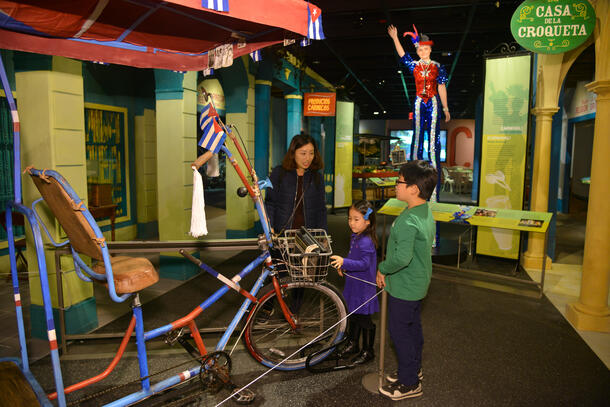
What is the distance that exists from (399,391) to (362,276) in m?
0.81

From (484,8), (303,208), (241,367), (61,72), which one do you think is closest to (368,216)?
(303,208)

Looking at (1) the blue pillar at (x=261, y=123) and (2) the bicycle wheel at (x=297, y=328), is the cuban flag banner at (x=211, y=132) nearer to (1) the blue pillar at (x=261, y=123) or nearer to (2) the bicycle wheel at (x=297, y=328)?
(2) the bicycle wheel at (x=297, y=328)

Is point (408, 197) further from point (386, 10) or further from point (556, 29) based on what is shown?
point (386, 10)

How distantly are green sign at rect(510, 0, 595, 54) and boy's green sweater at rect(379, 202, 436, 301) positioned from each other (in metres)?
3.00

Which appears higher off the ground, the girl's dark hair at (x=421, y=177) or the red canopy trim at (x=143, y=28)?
the red canopy trim at (x=143, y=28)

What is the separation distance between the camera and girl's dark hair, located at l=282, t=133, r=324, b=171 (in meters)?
3.43

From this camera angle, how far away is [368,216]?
306cm

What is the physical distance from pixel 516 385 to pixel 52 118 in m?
4.16

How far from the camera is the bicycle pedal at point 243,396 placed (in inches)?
110

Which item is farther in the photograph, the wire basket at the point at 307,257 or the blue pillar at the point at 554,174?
the blue pillar at the point at 554,174

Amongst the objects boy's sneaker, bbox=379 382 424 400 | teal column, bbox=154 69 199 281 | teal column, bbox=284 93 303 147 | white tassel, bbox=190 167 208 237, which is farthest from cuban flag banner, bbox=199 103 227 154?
teal column, bbox=284 93 303 147

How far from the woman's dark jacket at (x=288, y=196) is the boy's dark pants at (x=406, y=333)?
1.01m

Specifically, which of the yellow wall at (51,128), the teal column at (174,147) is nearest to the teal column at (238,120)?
the teal column at (174,147)

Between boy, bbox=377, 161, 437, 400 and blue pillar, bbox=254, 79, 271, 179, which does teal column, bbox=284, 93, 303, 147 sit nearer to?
blue pillar, bbox=254, 79, 271, 179
